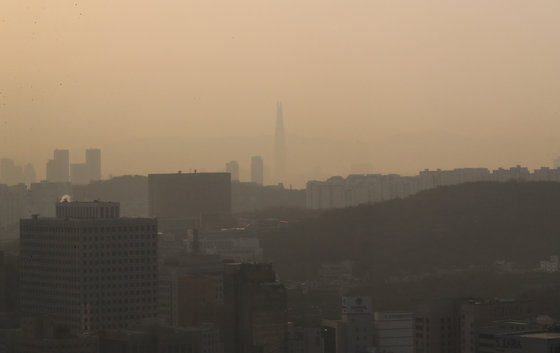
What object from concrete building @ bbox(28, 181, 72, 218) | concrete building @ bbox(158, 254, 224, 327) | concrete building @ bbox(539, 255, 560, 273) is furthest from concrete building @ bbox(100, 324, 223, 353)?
concrete building @ bbox(539, 255, 560, 273)

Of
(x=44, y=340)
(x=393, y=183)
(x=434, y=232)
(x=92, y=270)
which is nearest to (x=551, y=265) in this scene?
(x=434, y=232)

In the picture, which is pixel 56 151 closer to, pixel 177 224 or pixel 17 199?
pixel 17 199

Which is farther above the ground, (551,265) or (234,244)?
(234,244)

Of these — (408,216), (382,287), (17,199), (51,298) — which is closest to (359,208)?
(408,216)

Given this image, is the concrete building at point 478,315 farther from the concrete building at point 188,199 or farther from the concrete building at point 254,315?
the concrete building at point 188,199

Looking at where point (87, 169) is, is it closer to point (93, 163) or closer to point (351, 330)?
point (93, 163)

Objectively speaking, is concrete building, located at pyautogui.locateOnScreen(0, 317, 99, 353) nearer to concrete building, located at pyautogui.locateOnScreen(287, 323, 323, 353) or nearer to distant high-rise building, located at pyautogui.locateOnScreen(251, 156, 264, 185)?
concrete building, located at pyautogui.locateOnScreen(287, 323, 323, 353)
